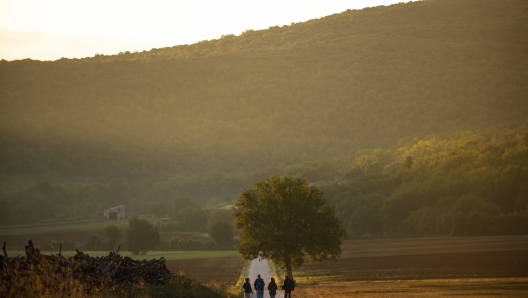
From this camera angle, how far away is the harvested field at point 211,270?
76.1m

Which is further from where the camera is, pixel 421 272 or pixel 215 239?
pixel 215 239

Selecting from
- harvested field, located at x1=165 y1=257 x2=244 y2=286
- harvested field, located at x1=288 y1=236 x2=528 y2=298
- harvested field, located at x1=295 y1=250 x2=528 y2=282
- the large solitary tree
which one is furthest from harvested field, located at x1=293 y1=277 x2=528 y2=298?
harvested field, located at x1=165 y1=257 x2=244 y2=286

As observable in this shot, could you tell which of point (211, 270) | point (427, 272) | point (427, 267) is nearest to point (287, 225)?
point (427, 272)

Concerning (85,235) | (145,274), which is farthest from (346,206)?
(145,274)

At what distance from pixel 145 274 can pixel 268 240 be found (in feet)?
116

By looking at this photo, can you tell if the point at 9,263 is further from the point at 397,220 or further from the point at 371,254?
the point at 397,220

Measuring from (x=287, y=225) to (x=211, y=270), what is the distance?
21830 millimetres

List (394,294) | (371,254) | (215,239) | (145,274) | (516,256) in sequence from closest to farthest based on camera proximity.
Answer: (145,274) < (394,294) < (516,256) < (371,254) < (215,239)

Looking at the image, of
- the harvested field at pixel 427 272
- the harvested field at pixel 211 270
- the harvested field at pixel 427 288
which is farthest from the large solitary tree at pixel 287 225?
the harvested field at pixel 427 288

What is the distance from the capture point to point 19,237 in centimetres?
16412

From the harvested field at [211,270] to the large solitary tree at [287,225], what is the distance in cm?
→ 487

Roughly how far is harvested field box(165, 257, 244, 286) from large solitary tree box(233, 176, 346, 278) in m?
4.87

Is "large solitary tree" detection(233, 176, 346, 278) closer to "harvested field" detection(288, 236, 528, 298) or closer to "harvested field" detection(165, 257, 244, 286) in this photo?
"harvested field" detection(288, 236, 528, 298)

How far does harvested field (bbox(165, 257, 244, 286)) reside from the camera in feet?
250
